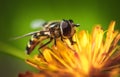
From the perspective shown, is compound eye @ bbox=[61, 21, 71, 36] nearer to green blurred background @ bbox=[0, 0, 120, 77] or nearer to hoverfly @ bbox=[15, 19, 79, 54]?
hoverfly @ bbox=[15, 19, 79, 54]

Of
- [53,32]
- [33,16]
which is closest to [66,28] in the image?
[53,32]

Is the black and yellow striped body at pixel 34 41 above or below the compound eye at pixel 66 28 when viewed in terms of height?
below

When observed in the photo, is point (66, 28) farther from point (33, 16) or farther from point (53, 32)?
point (33, 16)

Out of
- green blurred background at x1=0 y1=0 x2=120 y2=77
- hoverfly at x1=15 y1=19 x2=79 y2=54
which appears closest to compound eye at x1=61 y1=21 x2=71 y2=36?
hoverfly at x1=15 y1=19 x2=79 y2=54

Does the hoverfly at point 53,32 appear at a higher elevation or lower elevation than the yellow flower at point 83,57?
higher

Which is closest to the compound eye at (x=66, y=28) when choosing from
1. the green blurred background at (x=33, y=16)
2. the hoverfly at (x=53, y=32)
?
the hoverfly at (x=53, y=32)

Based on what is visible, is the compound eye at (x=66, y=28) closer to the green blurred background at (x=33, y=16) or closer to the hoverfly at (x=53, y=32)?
the hoverfly at (x=53, y=32)
